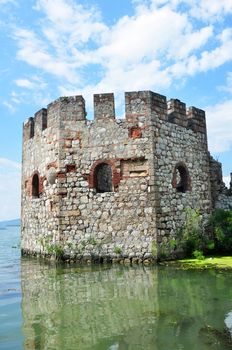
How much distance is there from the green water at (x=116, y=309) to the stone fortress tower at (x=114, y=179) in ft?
5.42

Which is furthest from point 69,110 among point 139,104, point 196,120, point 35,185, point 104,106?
point 196,120

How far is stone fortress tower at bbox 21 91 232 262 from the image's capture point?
11.5 m

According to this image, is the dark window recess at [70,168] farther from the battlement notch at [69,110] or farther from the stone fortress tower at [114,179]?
the battlement notch at [69,110]

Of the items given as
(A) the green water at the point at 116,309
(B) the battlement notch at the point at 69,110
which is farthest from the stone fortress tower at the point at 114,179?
(A) the green water at the point at 116,309

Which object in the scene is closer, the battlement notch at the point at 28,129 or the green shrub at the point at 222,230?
the green shrub at the point at 222,230

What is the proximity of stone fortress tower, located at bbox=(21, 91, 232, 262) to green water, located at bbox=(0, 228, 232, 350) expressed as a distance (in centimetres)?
165

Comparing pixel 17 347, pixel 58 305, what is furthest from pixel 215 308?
pixel 17 347

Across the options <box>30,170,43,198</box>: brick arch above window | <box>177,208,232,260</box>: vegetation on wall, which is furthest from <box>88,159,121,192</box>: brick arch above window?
<box>30,170,43,198</box>: brick arch above window

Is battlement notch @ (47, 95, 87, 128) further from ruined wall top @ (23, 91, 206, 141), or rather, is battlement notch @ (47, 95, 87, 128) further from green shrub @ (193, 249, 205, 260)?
green shrub @ (193, 249, 205, 260)

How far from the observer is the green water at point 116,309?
473 cm

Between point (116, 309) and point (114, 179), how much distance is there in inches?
237

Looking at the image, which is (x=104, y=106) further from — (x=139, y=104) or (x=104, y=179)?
(x=104, y=179)

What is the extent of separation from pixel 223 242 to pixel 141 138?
15.2ft

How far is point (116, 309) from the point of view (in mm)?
6215
